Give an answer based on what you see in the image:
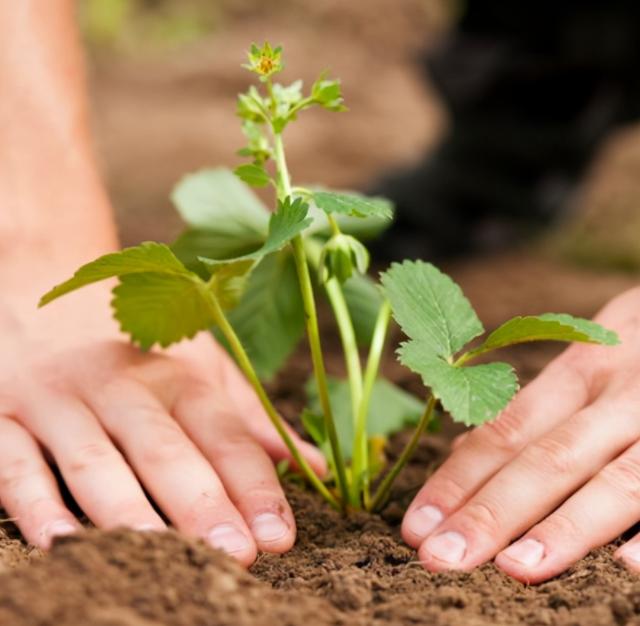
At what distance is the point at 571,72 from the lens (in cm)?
299

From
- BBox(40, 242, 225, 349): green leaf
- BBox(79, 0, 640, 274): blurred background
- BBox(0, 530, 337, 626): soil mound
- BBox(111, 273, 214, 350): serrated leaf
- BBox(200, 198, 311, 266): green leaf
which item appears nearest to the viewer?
BBox(0, 530, 337, 626): soil mound

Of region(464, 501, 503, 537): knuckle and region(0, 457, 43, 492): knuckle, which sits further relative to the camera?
region(0, 457, 43, 492): knuckle

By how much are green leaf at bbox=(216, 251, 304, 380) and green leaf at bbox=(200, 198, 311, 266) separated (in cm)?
38

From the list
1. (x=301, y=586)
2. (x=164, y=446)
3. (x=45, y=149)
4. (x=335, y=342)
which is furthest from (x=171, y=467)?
(x=335, y=342)

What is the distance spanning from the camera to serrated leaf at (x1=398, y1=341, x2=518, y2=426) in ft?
3.01

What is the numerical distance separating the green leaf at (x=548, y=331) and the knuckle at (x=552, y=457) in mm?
153

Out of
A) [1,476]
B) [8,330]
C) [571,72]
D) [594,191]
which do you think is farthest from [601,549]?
[594,191]

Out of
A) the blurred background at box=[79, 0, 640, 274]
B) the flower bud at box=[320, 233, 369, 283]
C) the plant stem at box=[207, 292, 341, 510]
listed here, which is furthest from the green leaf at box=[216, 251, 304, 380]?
the blurred background at box=[79, 0, 640, 274]

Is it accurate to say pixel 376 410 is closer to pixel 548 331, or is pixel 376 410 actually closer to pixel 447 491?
pixel 447 491

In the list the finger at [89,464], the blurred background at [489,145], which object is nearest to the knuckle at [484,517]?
the finger at [89,464]

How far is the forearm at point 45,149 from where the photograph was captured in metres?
1.53

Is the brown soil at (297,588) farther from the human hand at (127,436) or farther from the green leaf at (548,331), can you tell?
the green leaf at (548,331)

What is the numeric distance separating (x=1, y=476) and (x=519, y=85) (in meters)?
2.41

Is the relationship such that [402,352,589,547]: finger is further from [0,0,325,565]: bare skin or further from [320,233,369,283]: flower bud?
[320,233,369,283]: flower bud
